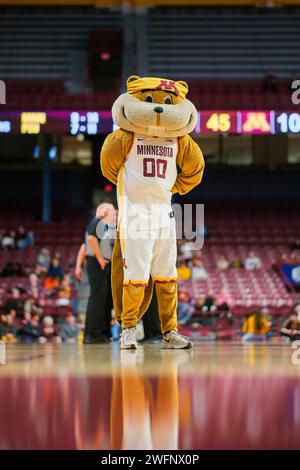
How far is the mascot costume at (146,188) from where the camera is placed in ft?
12.8

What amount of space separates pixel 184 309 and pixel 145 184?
7980mm

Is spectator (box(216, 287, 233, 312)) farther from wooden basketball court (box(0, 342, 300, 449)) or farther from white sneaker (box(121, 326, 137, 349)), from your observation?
wooden basketball court (box(0, 342, 300, 449))

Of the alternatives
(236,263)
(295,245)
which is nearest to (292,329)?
(236,263)

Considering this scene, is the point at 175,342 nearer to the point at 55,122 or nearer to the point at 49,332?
the point at 49,332

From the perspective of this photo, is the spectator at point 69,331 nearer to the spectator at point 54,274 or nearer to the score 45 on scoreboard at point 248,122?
the spectator at point 54,274

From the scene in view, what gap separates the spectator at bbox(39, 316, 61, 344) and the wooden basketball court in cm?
802

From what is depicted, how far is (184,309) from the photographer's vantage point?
11.8 m

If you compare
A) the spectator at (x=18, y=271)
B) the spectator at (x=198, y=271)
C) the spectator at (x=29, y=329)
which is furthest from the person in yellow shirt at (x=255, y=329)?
the spectator at (x=18, y=271)

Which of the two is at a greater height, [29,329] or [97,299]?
[97,299]

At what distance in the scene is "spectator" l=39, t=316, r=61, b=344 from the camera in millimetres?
10719

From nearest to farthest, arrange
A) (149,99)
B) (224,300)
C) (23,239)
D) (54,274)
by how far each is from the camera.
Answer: (149,99), (224,300), (54,274), (23,239)

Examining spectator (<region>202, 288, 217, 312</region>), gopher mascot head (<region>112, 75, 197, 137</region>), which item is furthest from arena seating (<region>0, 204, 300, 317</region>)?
gopher mascot head (<region>112, 75, 197, 137</region>)

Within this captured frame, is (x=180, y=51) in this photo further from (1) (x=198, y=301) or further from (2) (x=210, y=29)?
(1) (x=198, y=301)

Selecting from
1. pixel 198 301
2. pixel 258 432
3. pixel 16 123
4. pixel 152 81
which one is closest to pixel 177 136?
pixel 152 81
